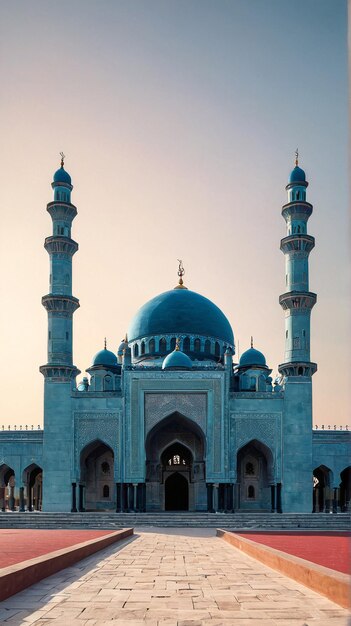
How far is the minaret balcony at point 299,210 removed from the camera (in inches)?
1121

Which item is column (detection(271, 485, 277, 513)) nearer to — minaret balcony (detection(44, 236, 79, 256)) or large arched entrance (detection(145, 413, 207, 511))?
large arched entrance (detection(145, 413, 207, 511))

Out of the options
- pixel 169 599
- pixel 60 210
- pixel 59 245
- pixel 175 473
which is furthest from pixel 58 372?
pixel 169 599

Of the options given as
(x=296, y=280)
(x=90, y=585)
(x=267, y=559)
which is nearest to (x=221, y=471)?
(x=296, y=280)

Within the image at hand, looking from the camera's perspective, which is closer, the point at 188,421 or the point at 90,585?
the point at 90,585

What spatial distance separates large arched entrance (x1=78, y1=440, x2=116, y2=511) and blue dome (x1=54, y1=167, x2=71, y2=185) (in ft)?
35.5

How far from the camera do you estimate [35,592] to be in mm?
6414

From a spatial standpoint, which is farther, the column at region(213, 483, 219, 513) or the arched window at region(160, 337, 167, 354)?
the arched window at region(160, 337, 167, 354)

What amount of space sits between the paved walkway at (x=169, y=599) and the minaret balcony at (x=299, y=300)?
1873cm

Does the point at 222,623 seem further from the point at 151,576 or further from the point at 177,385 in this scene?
the point at 177,385

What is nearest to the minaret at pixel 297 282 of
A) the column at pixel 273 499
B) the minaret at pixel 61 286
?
the column at pixel 273 499

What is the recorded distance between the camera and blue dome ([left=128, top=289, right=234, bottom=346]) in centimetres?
3328

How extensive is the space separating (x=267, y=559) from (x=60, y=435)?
18.8m

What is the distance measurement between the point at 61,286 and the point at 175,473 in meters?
9.26

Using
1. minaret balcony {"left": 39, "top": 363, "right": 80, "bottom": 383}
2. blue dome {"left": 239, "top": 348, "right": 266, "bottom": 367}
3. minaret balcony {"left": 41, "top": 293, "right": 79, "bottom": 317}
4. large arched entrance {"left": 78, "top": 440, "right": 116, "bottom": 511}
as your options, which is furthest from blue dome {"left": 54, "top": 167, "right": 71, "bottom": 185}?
blue dome {"left": 239, "top": 348, "right": 266, "bottom": 367}
